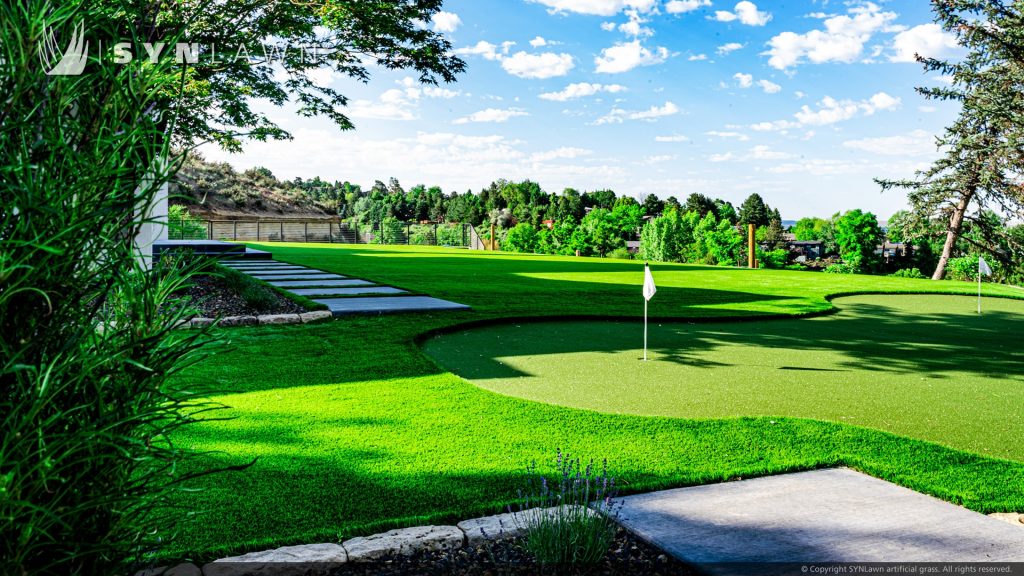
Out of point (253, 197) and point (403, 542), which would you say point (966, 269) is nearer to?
point (403, 542)

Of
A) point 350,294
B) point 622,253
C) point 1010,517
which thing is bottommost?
point 1010,517

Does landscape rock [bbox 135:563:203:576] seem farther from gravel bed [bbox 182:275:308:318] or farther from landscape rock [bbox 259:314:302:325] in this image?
gravel bed [bbox 182:275:308:318]

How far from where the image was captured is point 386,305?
9.40 meters

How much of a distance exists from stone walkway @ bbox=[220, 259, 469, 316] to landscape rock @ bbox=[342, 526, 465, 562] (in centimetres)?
649

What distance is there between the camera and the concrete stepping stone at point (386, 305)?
8.88 m

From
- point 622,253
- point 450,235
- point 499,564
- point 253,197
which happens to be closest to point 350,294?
point 499,564

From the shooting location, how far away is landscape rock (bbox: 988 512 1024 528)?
2.76 meters

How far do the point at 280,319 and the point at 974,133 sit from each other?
2934cm

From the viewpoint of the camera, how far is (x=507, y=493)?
3.02m

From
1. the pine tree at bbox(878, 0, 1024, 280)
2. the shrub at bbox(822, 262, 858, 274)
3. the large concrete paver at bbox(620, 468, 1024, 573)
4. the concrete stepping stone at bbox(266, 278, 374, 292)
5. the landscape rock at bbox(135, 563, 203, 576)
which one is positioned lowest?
the landscape rock at bbox(135, 563, 203, 576)

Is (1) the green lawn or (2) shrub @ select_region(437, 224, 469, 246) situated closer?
(1) the green lawn

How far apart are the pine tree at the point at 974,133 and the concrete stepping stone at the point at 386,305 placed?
22.4 metres

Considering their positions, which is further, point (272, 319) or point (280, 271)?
point (280, 271)

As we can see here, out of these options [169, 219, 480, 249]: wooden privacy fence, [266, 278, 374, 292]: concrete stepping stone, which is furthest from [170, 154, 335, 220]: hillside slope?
[266, 278, 374, 292]: concrete stepping stone
